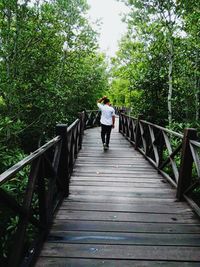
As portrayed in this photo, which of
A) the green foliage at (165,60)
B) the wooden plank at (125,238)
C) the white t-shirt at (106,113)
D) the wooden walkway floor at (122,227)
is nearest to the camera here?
the wooden walkway floor at (122,227)

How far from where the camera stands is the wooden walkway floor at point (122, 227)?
111 inches

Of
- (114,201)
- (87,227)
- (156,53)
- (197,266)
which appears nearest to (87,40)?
(156,53)

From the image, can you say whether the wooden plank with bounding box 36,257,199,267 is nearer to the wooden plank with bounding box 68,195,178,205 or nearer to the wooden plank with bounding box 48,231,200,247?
the wooden plank with bounding box 48,231,200,247

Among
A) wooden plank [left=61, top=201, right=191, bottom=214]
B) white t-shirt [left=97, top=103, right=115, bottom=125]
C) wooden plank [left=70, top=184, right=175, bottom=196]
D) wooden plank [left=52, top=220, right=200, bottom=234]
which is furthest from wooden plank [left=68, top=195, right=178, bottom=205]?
white t-shirt [left=97, top=103, right=115, bottom=125]

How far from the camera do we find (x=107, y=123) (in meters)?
8.66

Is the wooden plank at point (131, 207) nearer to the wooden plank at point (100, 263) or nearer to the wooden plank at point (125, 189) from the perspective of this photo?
the wooden plank at point (125, 189)

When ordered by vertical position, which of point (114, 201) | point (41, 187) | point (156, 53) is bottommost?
point (114, 201)

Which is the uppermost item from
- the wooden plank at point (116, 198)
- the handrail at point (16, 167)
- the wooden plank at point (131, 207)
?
the handrail at point (16, 167)

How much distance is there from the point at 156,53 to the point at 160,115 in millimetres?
2424

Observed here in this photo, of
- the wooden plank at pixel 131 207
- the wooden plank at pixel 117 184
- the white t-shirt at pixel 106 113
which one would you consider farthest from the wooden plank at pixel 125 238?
the white t-shirt at pixel 106 113

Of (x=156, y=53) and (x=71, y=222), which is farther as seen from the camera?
(x=156, y=53)

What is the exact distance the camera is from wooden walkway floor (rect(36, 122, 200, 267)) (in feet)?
9.27

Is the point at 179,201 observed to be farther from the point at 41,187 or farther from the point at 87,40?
the point at 87,40

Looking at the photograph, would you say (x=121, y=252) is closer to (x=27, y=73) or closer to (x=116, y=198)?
(x=116, y=198)
